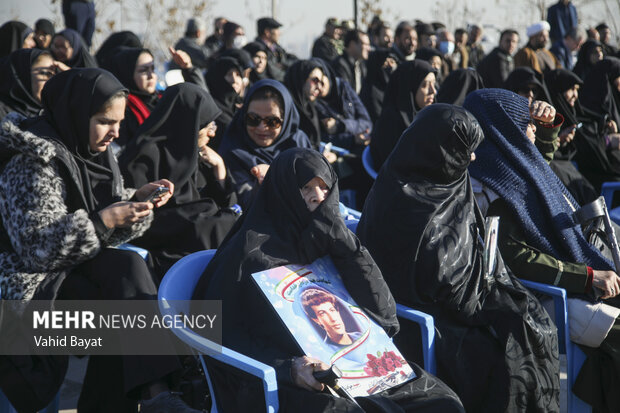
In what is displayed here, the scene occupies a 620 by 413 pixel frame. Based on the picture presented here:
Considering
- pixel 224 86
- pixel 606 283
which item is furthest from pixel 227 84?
pixel 606 283

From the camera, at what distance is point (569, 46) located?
37.2 ft

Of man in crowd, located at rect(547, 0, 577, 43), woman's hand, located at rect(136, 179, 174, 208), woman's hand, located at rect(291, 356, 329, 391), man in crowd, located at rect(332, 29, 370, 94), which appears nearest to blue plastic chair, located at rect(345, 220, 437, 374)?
woman's hand, located at rect(291, 356, 329, 391)

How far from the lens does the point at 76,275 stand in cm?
299

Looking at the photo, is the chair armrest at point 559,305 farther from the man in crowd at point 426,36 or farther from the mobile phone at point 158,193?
the man in crowd at point 426,36

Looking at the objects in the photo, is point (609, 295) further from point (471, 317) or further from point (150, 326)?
point (150, 326)

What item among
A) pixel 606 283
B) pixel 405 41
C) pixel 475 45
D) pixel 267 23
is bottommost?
pixel 475 45

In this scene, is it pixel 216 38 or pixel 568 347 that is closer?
pixel 568 347

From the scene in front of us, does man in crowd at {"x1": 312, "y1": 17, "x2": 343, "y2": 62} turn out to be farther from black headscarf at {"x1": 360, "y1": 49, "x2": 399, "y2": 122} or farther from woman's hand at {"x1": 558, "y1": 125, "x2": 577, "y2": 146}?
woman's hand at {"x1": 558, "y1": 125, "x2": 577, "y2": 146}

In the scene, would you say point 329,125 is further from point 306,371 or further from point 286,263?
point 306,371

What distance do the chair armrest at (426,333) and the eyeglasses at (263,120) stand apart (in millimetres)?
1902

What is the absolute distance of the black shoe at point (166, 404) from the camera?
103 inches

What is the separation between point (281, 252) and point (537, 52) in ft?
26.1

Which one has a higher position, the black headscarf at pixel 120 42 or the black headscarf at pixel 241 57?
the black headscarf at pixel 241 57

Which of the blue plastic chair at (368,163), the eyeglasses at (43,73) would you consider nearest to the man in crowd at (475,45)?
the blue plastic chair at (368,163)
